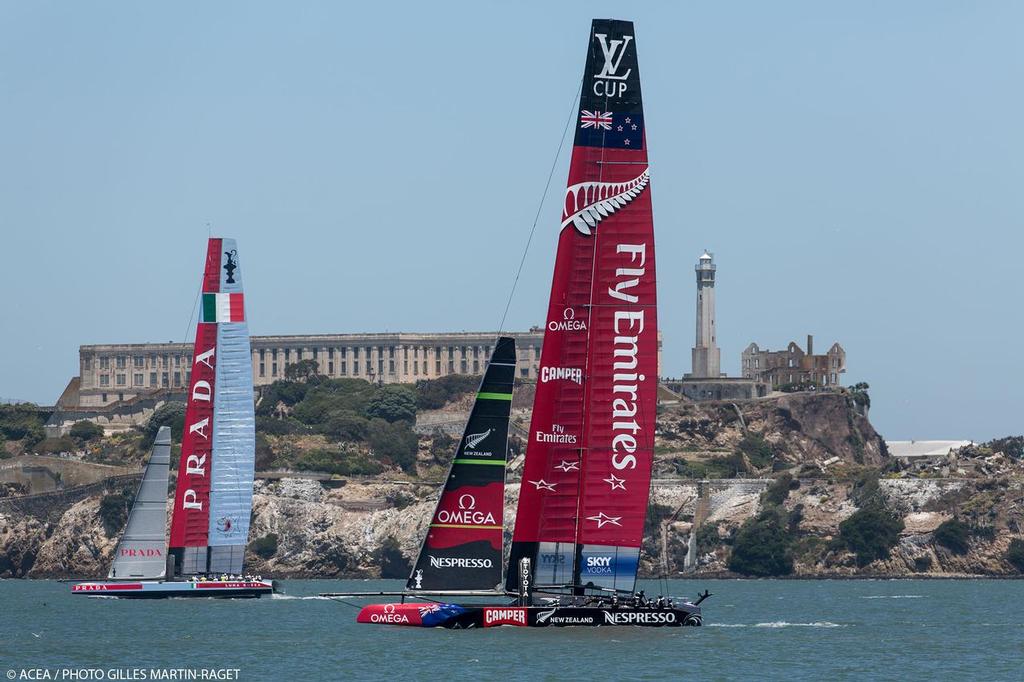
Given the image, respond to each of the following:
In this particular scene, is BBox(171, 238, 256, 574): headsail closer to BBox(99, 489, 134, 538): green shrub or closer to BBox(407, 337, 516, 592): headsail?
BBox(407, 337, 516, 592): headsail

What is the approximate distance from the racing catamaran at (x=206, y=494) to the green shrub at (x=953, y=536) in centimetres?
5509

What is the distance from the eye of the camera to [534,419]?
43.9m

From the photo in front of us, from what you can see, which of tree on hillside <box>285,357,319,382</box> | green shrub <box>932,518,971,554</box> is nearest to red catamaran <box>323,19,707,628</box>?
green shrub <box>932,518,971,554</box>

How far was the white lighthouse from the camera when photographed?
14812 centimetres

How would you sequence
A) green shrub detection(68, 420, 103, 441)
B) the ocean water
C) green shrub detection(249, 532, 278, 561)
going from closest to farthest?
the ocean water → green shrub detection(249, 532, 278, 561) → green shrub detection(68, 420, 103, 441)

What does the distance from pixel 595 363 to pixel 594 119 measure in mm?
5251

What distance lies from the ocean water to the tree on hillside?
99049mm

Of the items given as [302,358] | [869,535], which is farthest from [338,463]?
[302,358]

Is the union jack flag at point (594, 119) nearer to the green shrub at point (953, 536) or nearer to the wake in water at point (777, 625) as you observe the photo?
the wake in water at point (777, 625)

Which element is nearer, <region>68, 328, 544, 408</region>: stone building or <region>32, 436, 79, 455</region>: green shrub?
<region>32, 436, 79, 455</region>: green shrub

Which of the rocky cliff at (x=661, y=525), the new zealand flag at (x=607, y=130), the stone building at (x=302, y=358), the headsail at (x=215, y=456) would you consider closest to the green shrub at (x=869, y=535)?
the rocky cliff at (x=661, y=525)

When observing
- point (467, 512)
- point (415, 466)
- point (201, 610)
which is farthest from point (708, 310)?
point (467, 512)

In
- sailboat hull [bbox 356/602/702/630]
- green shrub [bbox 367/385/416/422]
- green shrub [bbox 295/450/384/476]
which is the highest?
green shrub [bbox 367/385/416/422]

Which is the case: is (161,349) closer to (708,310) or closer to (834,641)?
(708,310)
